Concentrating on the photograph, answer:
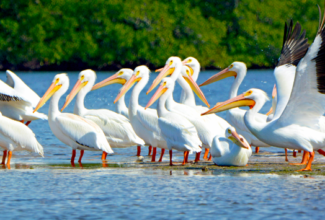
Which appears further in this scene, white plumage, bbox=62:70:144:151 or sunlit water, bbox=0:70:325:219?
white plumage, bbox=62:70:144:151

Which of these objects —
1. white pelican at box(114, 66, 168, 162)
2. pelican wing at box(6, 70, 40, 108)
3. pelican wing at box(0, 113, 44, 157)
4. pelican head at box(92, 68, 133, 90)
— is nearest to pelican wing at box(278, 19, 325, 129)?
white pelican at box(114, 66, 168, 162)

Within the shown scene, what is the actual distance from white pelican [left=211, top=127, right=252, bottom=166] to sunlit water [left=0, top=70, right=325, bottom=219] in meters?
0.47

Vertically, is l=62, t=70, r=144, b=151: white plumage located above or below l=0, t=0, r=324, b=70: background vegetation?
below

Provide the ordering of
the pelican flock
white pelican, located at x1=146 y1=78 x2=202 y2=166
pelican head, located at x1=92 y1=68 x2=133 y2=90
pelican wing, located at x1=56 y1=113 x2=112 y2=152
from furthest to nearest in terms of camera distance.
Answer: pelican head, located at x1=92 y1=68 x2=133 y2=90 → pelican wing, located at x1=56 y1=113 x2=112 y2=152 → white pelican, located at x1=146 y1=78 x2=202 y2=166 → the pelican flock

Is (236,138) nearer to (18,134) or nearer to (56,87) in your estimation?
(18,134)

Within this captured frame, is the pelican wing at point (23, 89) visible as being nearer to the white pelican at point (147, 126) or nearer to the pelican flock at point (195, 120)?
the pelican flock at point (195, 120)

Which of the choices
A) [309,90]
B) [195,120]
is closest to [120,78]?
[195,120]

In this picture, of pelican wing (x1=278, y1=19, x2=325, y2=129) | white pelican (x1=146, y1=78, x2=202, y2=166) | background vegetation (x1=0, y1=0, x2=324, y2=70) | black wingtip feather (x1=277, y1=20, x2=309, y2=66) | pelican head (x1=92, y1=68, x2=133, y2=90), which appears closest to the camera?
pelican wing (x1=278, y1=19, x2=325, y2=129)

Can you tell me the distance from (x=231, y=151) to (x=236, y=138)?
0.16 m

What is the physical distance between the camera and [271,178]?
6.57m

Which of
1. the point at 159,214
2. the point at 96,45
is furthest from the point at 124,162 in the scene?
the point at 96,45

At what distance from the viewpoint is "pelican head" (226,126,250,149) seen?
24.0 ft

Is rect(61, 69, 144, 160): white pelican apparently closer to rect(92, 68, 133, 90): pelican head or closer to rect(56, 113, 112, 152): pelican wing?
rect(56, 113, 112, 152): pelican wing

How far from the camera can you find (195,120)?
8.27 m
